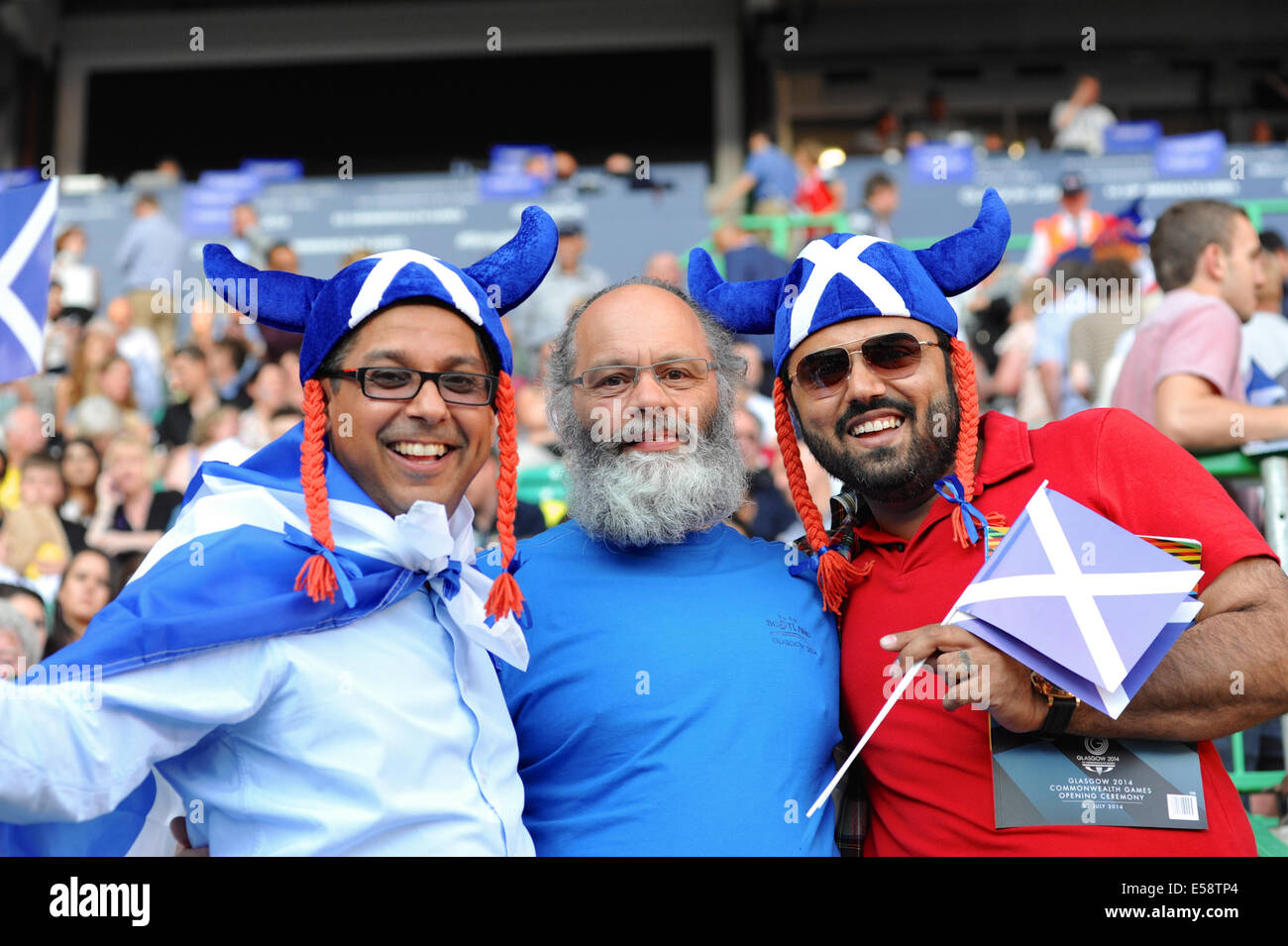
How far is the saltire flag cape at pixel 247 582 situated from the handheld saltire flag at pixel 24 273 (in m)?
1.49

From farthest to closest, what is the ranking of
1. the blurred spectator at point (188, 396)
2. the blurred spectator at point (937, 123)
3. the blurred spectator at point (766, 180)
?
the blurred spectator at point (937, 123), the blurred spectator at point (766, 180), the blurred spectator at point (188, 396)

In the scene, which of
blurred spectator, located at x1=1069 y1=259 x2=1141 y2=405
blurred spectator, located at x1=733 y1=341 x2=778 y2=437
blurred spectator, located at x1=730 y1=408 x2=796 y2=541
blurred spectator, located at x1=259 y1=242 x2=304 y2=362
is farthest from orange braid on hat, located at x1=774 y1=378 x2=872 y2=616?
blurred spectator, located at x1=259 y1=242 x2=304 y2=362

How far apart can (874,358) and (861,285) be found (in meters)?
0.18

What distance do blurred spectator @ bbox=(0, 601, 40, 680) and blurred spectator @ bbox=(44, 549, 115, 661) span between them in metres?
0.86

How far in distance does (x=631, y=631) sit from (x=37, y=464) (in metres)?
5.43

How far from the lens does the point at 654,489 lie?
9.89ft

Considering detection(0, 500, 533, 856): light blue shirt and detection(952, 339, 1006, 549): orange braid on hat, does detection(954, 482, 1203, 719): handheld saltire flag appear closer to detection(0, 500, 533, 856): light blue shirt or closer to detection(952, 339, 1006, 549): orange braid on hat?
detection(952, 339, 1006, 549): orange braid on hat

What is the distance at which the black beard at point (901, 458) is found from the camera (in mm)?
2887

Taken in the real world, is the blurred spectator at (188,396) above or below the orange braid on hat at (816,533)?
above

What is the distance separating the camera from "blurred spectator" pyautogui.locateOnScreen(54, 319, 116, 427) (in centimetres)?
891

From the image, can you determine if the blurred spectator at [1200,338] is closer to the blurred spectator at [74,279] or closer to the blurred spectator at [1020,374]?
the blurred spectator at [1020,374]

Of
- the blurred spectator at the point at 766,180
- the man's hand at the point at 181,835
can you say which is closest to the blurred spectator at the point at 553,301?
the blurred spectator at the point at 766,180

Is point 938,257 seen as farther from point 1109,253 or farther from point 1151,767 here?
point 1109,253
